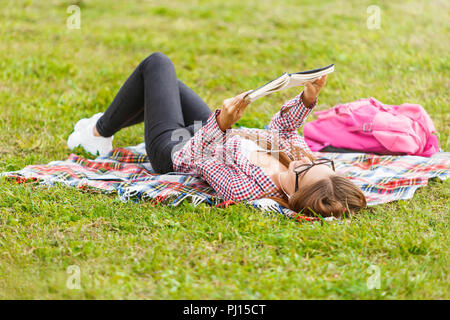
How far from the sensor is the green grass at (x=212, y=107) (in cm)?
279

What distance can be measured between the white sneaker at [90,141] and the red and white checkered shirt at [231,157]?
1.11m

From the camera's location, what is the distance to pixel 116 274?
9.13 ft

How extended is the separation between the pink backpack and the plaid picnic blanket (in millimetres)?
144

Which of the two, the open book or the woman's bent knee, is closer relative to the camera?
the open book

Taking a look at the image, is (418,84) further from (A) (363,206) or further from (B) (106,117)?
(B) (106,117)

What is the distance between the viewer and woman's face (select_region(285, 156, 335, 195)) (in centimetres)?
350

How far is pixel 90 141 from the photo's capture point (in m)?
4.90

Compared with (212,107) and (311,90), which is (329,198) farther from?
(212,107)

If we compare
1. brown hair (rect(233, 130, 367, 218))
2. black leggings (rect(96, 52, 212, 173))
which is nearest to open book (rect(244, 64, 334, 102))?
brown hair (rect(233, 130, 367, 218))

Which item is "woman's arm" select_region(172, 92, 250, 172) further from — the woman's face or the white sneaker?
the white sneaker

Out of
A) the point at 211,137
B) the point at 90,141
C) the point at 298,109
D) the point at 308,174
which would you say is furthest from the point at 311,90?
the point at 90,141

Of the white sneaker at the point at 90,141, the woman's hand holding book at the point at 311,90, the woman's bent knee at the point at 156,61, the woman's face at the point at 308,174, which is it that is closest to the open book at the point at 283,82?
the woman's hand holding book at the point at 311,90
